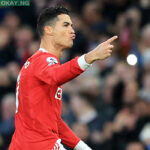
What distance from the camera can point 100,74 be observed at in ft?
30.1

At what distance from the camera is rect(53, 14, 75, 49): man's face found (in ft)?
17.8

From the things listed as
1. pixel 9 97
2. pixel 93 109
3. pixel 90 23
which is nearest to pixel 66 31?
pixel 93 109

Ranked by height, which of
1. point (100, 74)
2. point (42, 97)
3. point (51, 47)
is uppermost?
point (51, 47)

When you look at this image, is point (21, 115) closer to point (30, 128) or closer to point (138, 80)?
point (30, 128)

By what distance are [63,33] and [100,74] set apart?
3785mm

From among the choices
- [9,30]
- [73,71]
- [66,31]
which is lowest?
[73,71]

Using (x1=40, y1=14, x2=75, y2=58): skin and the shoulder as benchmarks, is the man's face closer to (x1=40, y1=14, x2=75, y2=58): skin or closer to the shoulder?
(x1=40, y1=14, x2=75, y2=58): skin

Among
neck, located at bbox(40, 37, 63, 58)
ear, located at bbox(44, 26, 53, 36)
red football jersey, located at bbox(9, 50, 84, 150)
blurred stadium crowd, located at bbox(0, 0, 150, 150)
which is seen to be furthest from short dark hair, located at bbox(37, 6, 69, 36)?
blurred stadium crowd, located at bbox(0, 0, 150, 150)

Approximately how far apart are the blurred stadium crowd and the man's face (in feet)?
3.27

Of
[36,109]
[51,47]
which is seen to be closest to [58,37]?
[51,47]

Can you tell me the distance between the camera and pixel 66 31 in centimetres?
546

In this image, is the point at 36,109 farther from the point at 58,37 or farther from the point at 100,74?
the point at 100,74

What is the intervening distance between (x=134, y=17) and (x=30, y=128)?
4612mm

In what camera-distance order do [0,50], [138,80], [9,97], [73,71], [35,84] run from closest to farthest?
[73,71] < [35,84] < [138,80] < [9,97] < [0,50]
